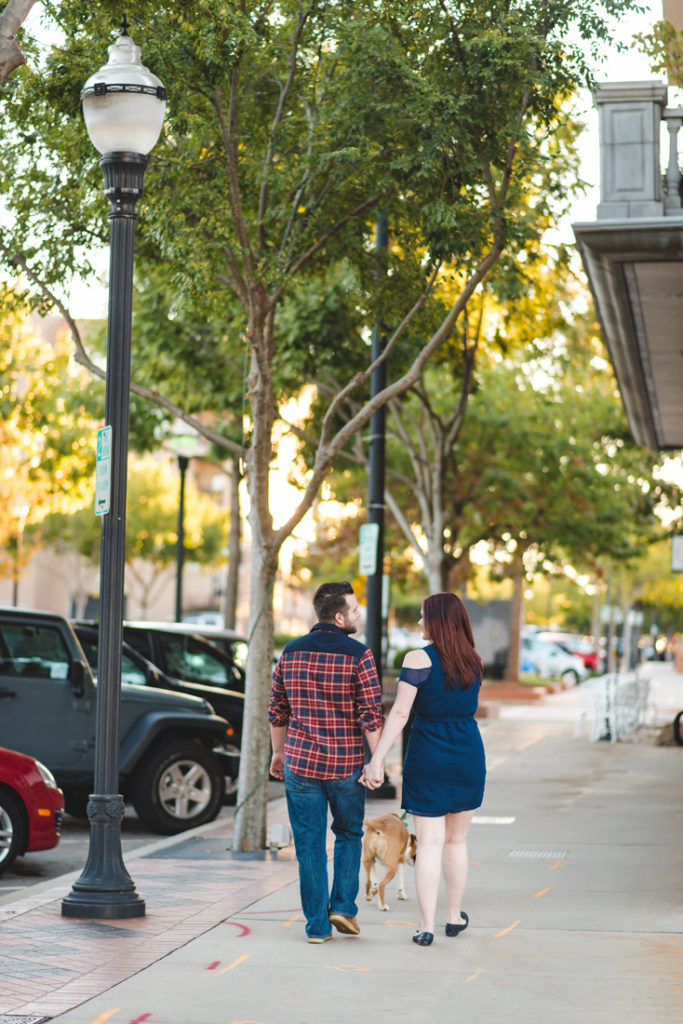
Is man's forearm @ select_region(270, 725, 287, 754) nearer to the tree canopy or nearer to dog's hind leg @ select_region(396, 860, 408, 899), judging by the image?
dog's hind leg @ select_region(396, 860, 408, 899)

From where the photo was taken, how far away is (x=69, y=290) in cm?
1146

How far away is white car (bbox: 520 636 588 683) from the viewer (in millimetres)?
47656

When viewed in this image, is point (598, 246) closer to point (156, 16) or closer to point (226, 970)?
point (156, 16)

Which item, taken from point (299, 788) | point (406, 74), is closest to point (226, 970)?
point (299, 788)

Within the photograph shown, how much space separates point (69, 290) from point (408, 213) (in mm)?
2873

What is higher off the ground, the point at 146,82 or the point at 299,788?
the point at 146,82

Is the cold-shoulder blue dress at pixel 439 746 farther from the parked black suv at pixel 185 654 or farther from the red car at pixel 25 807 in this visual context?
the parked black suv at pixel 185 654

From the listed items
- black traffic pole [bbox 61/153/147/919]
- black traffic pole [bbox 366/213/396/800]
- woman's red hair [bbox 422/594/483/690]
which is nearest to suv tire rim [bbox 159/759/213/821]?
black traffic pole [bbox 366/213/396/800]

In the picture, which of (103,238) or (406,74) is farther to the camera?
(103,238)

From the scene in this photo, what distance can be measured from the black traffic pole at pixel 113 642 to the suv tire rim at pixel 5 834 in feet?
5.65

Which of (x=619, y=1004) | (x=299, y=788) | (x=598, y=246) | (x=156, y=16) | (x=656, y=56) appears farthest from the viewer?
(x=656, y=56)

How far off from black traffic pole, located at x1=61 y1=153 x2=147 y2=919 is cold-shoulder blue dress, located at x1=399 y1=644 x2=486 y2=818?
175 centimetres

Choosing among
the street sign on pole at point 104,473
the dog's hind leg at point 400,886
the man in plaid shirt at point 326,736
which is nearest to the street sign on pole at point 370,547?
the dog's hind leg at point 400,886

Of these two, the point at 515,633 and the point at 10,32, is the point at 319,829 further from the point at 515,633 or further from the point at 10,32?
the point at 515,633
